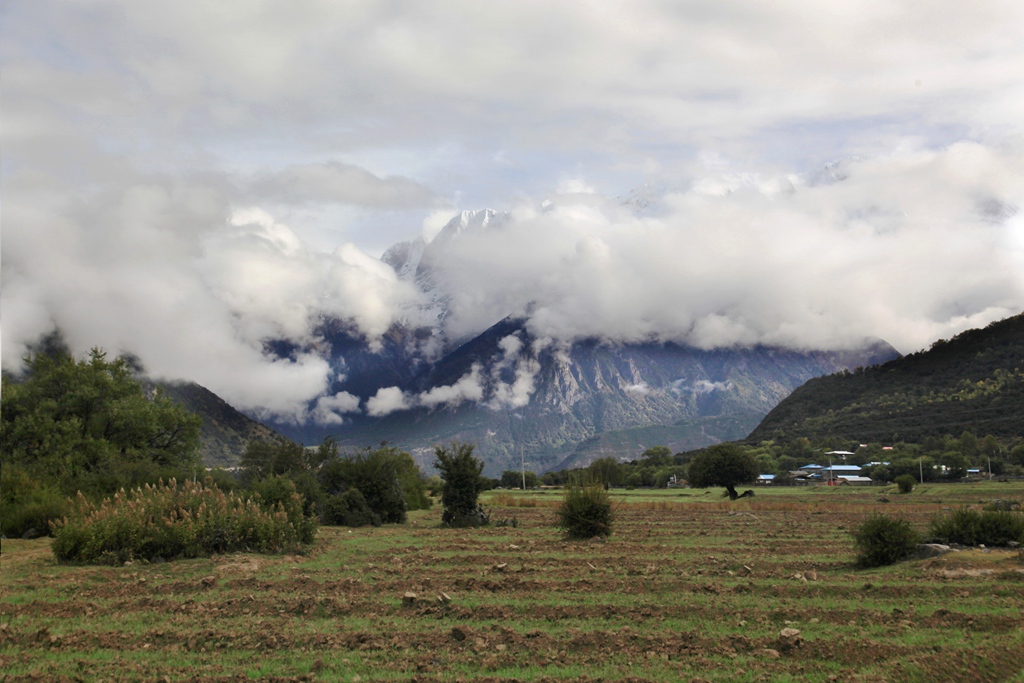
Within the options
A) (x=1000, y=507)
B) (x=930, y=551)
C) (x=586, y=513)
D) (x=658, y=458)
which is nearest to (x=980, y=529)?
(x=930, y=551)

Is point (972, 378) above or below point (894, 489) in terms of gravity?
above

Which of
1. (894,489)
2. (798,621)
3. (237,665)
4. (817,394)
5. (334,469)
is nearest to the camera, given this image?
(237,665)

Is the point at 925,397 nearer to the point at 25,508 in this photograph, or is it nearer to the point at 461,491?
the point at 461,491

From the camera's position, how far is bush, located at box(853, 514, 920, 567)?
64.5 ft

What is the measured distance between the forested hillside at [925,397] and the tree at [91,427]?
116393mm

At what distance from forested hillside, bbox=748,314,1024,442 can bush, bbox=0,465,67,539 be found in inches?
4957

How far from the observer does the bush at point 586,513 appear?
28562 mm

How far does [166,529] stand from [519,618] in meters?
11.9

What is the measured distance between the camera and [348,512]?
38.5m

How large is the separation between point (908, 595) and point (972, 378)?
15780 cm

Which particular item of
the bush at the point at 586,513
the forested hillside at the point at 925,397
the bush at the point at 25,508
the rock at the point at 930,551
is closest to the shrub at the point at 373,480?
the bush at the point at 586,513

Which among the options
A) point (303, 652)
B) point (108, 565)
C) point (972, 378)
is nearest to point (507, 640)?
point (303, 652)

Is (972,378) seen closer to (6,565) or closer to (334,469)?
(334,469)

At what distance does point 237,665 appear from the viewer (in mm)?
10688
